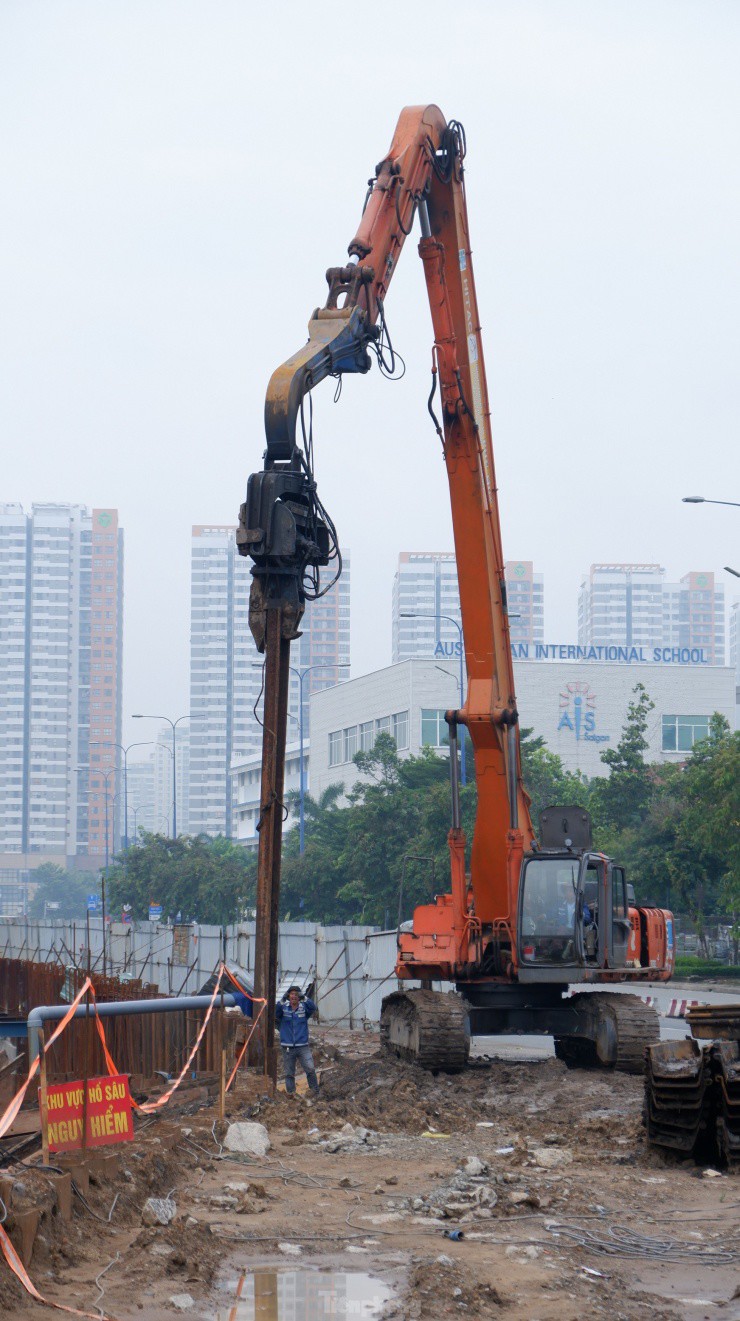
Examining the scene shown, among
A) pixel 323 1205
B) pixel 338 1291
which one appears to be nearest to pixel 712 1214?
pixel 323 1205

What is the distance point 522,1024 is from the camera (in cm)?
1855

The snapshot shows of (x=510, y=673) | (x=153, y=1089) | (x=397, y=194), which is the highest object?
(x=397, y=194)

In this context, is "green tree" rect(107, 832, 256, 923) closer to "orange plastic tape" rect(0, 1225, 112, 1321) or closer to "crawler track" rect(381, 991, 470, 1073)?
"crawler track" rect(381, 991, 470, 1073)

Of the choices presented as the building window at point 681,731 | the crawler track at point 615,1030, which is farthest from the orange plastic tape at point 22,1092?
the building window at point 681,731

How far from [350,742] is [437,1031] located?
3322 inches

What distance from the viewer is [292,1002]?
16.7m

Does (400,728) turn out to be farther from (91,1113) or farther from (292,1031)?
(91,1113)

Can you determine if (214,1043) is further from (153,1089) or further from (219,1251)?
(219,1251)

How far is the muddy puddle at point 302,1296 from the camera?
767cm

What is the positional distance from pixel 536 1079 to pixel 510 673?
4.64m

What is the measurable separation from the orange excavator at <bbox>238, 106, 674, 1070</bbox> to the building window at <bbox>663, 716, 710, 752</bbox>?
76.0 metres

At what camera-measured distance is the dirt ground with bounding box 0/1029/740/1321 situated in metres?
7.95

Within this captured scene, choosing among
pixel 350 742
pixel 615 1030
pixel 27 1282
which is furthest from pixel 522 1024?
pixel 350 742

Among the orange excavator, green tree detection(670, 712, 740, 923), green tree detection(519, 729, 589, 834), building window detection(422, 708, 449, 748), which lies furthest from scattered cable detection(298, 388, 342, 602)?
building window detection(422, 708, 449, 748)
